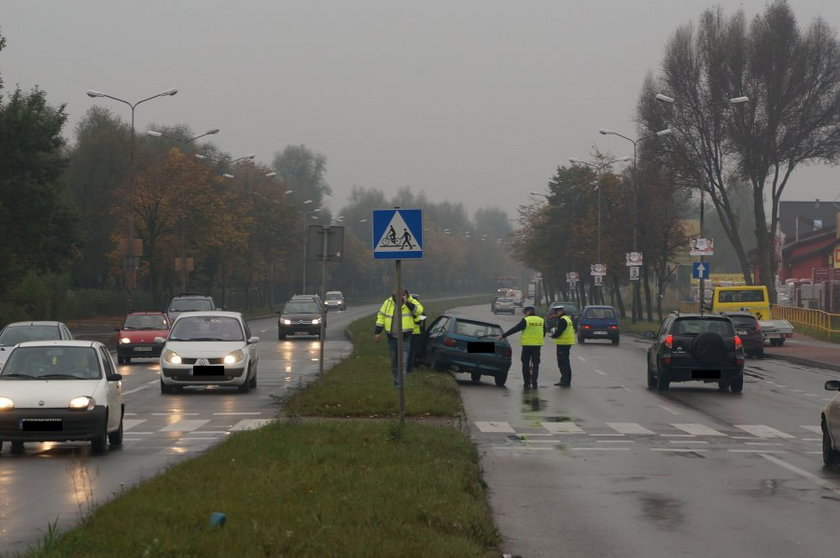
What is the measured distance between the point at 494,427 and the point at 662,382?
909 cm

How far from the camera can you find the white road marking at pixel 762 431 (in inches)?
747

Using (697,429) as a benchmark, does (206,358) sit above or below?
above

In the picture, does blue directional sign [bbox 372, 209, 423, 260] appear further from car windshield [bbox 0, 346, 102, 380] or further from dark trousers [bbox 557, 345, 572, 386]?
dark trousers [bbox 557, 345, 572, 386]

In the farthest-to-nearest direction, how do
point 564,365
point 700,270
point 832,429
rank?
point 700,270 → point 564,365 → point 832,429

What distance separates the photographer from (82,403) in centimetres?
1588

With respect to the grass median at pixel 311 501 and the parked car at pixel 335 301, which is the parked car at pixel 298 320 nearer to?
the grass median at pixel 311 501

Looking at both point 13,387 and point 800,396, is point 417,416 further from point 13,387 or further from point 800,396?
point 800,396

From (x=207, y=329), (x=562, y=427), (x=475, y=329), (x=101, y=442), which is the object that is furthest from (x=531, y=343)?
(x=101, y=442)

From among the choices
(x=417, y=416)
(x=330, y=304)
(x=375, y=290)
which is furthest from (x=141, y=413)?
(x=375, y=290)

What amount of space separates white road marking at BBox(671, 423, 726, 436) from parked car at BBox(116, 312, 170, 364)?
20.4 metres

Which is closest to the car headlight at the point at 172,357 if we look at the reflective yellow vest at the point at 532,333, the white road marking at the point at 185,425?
the white road marking at the point at 185,425

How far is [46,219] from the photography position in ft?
166

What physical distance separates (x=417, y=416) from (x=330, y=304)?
8536cm

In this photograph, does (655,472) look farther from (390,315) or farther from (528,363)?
(528,363)
